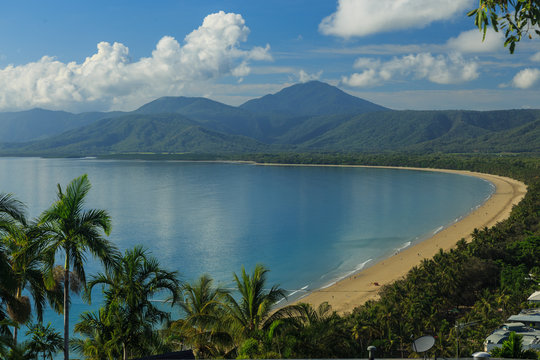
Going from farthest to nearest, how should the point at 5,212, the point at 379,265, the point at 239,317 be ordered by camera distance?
1. the point at 379,265
2. the point at 239,317
3. the point at 5,212

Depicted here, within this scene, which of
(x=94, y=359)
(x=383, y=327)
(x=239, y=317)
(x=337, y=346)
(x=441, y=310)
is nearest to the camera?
(x=94, y=359)

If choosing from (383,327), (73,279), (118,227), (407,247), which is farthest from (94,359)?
(118,227)

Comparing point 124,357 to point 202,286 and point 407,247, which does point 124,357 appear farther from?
point 407,247

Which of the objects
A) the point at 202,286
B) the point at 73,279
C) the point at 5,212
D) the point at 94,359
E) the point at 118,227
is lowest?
the point at 118,227

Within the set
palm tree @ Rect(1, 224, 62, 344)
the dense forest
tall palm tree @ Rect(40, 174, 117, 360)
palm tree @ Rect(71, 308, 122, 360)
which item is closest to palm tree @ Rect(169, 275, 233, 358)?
the dense forest

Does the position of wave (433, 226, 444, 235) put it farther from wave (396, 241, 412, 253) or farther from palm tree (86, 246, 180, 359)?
palm tree (86, 246, 180, 359)

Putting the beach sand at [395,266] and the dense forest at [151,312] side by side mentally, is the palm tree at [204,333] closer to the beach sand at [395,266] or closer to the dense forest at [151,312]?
the dense forest at [151,312]
